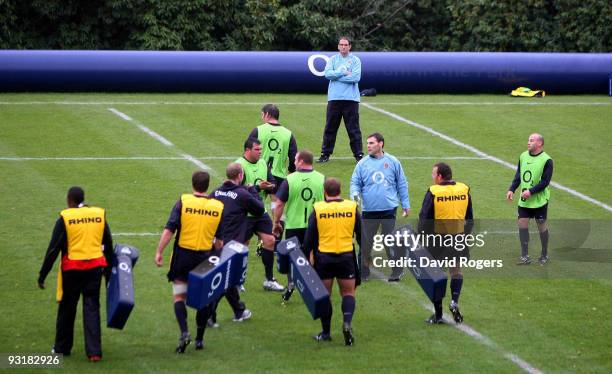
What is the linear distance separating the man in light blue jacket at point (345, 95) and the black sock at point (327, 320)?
29.3 feet

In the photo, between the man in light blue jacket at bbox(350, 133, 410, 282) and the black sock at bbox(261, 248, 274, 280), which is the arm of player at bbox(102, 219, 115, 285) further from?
the man in light blue jacket at bbox(350, 133, 410, 282)

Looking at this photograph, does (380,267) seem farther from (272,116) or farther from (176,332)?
(176,332)

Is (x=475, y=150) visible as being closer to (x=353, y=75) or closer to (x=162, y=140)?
(x=353, y=75)

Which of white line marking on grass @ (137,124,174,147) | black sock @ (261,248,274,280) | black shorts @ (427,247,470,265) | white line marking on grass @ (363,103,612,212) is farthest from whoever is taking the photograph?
white line marking on grass @ (137,124,174,147)

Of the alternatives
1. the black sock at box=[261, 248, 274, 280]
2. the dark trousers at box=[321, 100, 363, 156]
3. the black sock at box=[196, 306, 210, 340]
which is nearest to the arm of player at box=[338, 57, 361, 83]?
the dark trousers at box=[321, 100, 363, 156]

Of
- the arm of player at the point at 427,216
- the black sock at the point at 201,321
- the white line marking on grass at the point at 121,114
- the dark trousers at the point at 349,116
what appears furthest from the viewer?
the white line marking on grass at the point at 121,114

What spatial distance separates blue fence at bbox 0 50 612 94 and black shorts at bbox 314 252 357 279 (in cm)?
1645

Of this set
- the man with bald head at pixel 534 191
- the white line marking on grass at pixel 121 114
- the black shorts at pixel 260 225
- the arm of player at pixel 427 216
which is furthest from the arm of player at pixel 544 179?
the white line marking on grass at pixel 121 114

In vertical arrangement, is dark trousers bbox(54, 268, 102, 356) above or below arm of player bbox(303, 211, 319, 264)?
below

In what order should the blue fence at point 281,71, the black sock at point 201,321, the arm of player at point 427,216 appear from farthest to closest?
the blue fence at point 281,71, the arm of player at point 427,216, the black sock at point 201,321

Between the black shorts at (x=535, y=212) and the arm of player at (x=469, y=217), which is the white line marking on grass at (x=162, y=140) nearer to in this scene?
the black shorts at (x=535, y=212)

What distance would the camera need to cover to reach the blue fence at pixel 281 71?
2625 cm

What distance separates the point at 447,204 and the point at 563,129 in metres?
12.1

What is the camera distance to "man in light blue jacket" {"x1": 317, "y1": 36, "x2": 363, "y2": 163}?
63.8ft
